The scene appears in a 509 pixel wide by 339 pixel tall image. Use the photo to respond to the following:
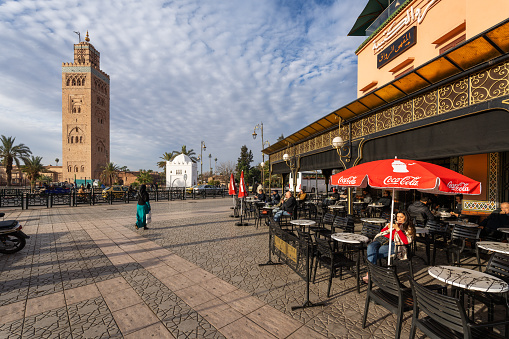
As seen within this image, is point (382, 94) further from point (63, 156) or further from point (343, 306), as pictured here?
point (63, 156)

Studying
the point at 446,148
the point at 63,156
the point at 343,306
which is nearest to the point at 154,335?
the point at 343,306

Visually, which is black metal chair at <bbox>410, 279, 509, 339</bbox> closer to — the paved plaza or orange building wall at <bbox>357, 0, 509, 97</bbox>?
the paved plaza

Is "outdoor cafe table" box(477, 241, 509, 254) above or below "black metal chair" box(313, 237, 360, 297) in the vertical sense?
above

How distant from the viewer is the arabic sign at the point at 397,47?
962 cm

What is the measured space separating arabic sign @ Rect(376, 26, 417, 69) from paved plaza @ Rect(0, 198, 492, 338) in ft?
31.8

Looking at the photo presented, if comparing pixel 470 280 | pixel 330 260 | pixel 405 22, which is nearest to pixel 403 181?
pixel 470 280

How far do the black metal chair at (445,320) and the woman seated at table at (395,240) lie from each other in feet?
6.15

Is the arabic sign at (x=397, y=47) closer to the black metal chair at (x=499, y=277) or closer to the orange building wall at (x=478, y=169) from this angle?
the orange building wall at (x=478, y=169)

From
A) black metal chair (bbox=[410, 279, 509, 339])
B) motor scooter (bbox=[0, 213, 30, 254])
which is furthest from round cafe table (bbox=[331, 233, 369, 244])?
motor scooter (bbox=[0, 213, 30, 254])

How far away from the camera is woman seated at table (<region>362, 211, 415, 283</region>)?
4223 mm

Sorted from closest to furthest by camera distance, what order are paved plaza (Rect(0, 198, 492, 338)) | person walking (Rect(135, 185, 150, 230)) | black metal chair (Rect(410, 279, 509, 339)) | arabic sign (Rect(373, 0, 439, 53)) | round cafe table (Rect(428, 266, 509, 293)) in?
black metal chair (Rect(410, 279, 509, 339)), round cafe table (Rect(428, 266, 509, 293)), paved plaza (Rect(0, 198, 492, 338)), person walking (Rect(135, 185, 150, 230)), arabic sign (Rect(373, 0, 439, 53))

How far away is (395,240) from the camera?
14.0 ft

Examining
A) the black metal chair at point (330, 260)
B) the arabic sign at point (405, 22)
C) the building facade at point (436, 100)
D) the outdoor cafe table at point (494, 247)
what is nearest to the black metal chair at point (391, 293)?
the black metal chair at point (330, 260)

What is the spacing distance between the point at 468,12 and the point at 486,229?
6.81 m
